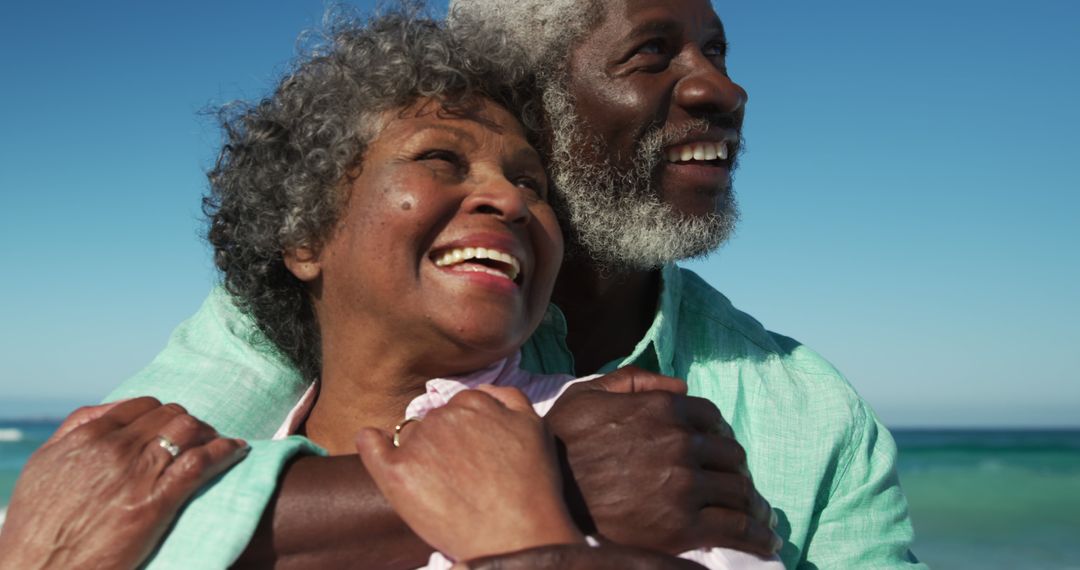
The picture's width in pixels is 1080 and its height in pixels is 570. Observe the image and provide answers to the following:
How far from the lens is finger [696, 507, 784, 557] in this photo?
6.81 ft

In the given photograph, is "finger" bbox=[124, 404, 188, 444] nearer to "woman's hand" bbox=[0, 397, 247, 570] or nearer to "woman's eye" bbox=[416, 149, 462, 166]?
"woman's hand" bbox=[0, 397, 247, 570]

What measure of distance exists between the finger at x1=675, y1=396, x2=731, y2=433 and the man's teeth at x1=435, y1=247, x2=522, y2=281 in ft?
1.98

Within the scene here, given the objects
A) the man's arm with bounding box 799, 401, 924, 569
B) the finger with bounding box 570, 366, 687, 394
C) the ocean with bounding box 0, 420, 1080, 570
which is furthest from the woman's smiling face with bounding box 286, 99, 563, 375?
the ocean with bounding box 0, 420, 1080, 570

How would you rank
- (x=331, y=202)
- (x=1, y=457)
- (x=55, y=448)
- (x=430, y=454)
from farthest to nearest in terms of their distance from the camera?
(x=1, y=457), (x=331, y=202), (x=55, y=448), (x=430, y=454)

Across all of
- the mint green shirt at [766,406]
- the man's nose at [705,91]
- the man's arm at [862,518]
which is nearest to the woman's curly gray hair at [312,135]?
the mint green shirt at [766,406]

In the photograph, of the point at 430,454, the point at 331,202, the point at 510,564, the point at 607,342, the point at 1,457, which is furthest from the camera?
the point at 1,457

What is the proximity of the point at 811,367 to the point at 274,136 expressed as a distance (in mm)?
1894

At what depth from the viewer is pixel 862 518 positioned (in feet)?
9.93

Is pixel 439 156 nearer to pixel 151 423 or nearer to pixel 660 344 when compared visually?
pixel 151 423

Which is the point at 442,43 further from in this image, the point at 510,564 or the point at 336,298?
the point at 510,564

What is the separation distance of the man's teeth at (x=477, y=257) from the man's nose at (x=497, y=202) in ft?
0.35

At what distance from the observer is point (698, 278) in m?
3.91

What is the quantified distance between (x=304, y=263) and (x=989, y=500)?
2089 cm

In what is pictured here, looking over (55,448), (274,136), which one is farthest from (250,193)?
(55,448)
